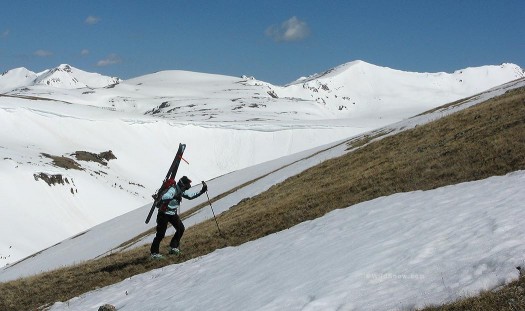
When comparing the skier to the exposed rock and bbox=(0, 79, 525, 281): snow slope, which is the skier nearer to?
the exposed rock

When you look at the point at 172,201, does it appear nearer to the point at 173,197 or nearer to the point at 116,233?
the point at 173,197

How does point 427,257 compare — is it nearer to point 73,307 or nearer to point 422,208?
point 422,208

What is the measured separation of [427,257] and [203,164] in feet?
344

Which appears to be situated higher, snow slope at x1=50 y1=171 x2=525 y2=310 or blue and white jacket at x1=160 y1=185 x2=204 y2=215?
blue and white jacket at x1=160 y1=185 x2=204 y2=215

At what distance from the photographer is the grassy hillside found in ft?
64.8

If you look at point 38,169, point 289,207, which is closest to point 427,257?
point 289,207

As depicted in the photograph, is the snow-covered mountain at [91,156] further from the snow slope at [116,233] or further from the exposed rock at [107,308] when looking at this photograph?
the exposed rock at [107,308]

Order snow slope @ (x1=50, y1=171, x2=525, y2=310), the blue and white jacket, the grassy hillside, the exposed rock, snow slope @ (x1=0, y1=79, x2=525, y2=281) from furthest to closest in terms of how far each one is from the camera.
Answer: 1. snow slope @ (x1=0, y1=79, x2=525, y2=281)
2. the grassy hillside
3. the blue and white jacket
4. the exposed rock
5. snow slope @ (x1=50, y1=171, x2=525, y2=310)

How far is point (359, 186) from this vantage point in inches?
934

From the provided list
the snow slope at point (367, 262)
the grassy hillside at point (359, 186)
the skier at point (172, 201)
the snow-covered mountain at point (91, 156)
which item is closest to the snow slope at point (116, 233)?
the snow-covered mountain at point (91, 156)

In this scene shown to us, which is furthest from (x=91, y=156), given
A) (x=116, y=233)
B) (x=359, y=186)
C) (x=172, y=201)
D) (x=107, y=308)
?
(x=107, y=308)

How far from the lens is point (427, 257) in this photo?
428 inches

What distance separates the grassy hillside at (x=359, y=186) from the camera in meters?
19.8

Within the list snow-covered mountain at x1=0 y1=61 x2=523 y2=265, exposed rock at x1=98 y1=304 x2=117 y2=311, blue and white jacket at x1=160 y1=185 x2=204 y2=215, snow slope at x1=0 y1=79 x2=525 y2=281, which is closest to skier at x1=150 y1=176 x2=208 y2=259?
blue and white jacket at x1=160 y1=185 x2=204 y2=215
